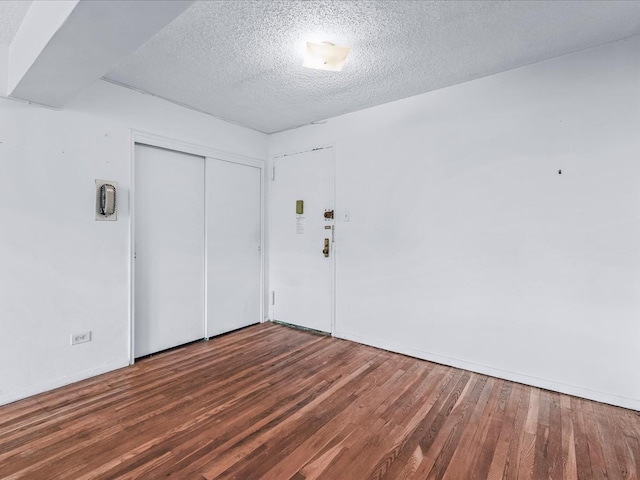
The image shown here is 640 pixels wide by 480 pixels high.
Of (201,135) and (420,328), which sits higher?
(201,135)

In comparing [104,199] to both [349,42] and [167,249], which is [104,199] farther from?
[349,42]

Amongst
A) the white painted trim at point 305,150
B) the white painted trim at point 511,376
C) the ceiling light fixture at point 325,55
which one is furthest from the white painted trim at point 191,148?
the white painted trim at point 511,376

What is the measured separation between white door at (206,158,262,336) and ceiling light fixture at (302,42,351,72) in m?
1.92

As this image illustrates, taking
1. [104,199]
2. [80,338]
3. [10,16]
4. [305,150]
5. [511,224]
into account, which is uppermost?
[10,16]

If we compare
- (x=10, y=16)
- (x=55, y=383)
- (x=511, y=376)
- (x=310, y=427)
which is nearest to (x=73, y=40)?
(x=10, y=16)

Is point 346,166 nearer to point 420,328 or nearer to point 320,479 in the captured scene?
point 420,328

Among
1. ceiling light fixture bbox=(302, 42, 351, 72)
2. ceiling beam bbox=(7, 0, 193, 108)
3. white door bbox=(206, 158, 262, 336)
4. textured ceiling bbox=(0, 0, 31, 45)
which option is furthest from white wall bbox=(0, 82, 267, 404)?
ceiling light fixture bbox=(302, 42, 351, 72)

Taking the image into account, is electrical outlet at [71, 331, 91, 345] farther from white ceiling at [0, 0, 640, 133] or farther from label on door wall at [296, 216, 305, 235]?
label on door wall at [296, 216, 305, 235]

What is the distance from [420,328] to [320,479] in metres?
1.86

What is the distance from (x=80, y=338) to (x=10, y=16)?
7.70 feet

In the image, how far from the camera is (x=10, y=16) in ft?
6.39

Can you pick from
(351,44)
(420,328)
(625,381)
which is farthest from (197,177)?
(625,381)

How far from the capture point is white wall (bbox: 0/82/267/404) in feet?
7.44

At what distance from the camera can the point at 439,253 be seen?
297cm
